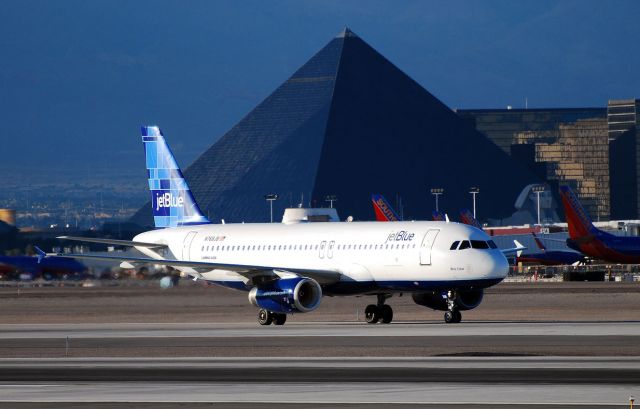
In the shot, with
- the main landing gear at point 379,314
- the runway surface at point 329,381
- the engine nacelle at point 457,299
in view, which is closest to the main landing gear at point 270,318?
the main landing gear at point 379,314

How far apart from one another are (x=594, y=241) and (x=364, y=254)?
55.9 meters

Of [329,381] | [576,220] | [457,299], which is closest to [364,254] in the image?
[457,299]

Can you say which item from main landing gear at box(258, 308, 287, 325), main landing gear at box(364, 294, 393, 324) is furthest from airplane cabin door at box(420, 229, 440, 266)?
main landing gear at box(258, 308, 287, 325)

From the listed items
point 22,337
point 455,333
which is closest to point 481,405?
point 455,333

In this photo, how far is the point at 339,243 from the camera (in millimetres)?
49531

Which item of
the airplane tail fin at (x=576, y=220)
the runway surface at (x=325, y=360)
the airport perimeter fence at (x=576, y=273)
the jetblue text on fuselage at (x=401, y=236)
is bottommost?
the airport perimeter fence at (x=576, y=273)

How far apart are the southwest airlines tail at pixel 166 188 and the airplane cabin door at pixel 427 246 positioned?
13.6m

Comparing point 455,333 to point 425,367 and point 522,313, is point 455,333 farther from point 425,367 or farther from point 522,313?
point 522,313

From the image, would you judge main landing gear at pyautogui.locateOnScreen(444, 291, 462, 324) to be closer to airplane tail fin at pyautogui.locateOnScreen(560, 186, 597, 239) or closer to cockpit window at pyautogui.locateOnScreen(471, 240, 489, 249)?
cockpit window at pyautogui.locateOnScreen(471, 240, 489, 249)

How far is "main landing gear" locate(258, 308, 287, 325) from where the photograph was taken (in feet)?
162

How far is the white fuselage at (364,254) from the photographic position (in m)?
46.5

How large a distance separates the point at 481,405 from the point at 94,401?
21.8ft

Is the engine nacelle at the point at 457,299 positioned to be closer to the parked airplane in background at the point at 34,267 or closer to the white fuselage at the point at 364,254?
the white fuselage at the point at 364,254

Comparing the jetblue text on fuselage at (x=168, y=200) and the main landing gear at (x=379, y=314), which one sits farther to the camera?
the jetblue text on fuselage at (x=168, y=200)
